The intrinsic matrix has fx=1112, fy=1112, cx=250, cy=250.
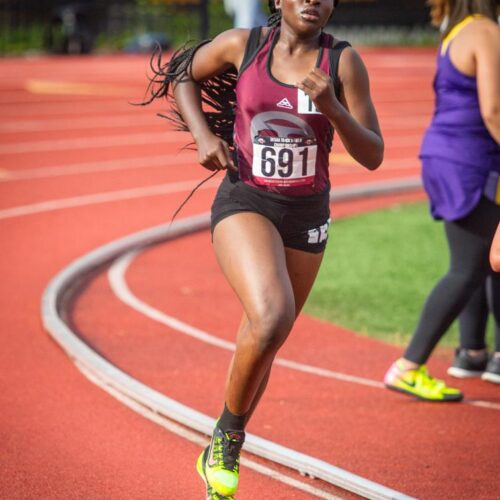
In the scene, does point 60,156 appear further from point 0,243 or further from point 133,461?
point 133,461

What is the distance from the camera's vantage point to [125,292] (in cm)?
870

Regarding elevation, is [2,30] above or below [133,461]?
below

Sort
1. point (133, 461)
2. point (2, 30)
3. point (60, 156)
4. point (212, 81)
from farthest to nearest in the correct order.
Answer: point (2, 30) → point (60, 156) → point (133, 461) → point (212, 81)

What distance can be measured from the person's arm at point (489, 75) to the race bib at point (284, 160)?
1.50 meters

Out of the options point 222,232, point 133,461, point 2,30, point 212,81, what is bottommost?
point 2,30

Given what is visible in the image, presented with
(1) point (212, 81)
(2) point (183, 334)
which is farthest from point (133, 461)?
(2) point (183, 334)

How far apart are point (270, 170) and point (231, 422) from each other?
997 millimetres

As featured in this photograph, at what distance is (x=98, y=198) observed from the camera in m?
12.9

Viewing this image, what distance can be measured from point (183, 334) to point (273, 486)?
2769mm

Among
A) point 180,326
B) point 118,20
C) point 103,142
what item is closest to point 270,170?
point 180,326

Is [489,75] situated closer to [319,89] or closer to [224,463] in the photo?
[319,89]

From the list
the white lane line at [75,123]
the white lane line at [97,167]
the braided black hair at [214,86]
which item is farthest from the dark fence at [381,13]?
the braided black hair at [214,86]

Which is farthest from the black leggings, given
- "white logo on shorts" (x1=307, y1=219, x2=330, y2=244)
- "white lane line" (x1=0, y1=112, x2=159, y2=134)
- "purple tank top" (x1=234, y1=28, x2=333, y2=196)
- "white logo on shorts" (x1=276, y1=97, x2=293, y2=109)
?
"white lane line" (x1=0, y1=112, x2=159, y2=134)

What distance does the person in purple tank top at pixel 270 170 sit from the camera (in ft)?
13.7
